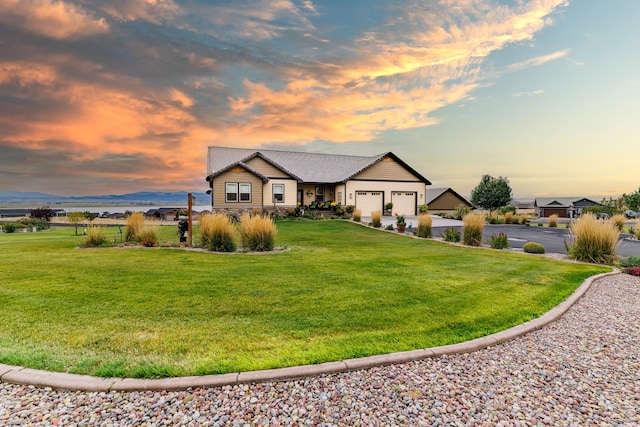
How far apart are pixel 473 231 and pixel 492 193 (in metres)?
37.1

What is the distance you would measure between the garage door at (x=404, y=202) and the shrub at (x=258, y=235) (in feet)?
70.6

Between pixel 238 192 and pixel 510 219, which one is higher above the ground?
pixel 238 192

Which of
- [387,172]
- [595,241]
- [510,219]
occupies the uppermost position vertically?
[387,172]

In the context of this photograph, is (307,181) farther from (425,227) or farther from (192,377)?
(192,377)

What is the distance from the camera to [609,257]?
915 centimetres

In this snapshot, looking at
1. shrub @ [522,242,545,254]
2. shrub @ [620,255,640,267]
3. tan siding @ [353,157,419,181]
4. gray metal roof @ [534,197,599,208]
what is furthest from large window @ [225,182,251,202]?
gray metal roof @ [534,197,599,208]

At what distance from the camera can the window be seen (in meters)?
26.4

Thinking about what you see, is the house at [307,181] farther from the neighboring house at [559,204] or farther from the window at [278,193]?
the neighboring house at [559,204]

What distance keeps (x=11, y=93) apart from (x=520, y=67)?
2428cm

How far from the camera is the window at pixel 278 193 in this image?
26391 mm

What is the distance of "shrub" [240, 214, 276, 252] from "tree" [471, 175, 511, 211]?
4319 centimetres

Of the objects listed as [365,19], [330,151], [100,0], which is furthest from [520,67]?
[330,151]

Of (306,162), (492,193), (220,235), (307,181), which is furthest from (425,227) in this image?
(492,193)

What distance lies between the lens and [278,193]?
2652 cm
